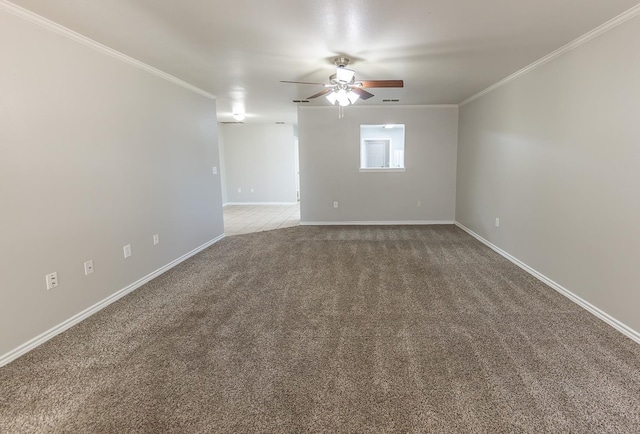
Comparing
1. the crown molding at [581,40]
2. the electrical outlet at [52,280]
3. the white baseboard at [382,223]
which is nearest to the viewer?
the crown molding at [581,40]

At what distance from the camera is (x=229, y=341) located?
Answer: 229 centimetres

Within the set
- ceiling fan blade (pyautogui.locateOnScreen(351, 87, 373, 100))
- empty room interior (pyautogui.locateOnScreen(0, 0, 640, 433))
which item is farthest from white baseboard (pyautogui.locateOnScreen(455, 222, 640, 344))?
ceiling fan blade (pyautogui.locateOnScreen(351, 87, 373, 100))

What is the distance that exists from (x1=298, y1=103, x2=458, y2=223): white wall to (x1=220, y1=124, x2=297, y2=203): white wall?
9.33 feet

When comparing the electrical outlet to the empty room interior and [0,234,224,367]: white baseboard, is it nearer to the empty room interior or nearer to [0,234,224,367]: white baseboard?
the empty room interior

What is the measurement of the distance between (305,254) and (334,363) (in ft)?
8.09

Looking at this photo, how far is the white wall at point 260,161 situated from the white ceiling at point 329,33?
489 centimetres

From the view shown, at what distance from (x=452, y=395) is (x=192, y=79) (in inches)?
172

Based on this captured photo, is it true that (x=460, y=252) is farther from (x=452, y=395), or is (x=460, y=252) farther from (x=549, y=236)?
(x=452, y=395)

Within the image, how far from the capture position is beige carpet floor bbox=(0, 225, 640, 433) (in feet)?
5.18

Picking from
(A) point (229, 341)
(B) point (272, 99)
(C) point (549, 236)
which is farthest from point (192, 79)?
(C) point (549, 236)

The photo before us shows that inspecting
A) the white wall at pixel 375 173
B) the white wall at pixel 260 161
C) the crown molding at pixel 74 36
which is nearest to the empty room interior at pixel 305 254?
the crown molding at pixel 74 36

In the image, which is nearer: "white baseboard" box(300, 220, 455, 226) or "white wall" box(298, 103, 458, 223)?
"white wall" box(298, 103, 458, 223)

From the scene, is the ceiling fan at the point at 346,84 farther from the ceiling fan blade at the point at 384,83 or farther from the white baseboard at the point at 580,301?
the white baseboard at the point at 580,301

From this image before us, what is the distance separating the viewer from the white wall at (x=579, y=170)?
7.66 feet
